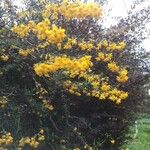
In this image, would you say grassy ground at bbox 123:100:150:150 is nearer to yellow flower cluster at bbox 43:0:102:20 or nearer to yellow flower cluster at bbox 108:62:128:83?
yellow flower cluster at bbox 108:62:128:83

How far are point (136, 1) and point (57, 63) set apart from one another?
2625mm

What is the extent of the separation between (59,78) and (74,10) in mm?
773

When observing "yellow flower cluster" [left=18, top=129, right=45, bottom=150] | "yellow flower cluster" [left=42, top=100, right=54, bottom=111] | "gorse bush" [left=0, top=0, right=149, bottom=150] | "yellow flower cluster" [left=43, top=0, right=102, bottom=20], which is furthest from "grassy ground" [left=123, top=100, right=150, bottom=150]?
"yellow flower cluster" [left=43, top=0, right=102, bottom=20]

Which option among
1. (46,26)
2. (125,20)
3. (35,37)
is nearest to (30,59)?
(35,37)

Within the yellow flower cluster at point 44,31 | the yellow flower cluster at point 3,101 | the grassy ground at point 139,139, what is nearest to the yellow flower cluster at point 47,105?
the yellow flower cluster at point 3,101

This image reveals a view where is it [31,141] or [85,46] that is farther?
[31,141]

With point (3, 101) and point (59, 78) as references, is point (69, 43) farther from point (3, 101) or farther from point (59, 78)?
point (3, 101)

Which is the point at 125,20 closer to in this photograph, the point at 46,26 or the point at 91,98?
the point at 91,98

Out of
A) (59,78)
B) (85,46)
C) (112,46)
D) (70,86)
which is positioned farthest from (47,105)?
(112,46)

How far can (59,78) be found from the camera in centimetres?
542

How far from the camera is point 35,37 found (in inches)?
226

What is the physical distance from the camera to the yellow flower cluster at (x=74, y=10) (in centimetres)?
559

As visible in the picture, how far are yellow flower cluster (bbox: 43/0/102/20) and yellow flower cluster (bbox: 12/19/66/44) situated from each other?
334 millimetres

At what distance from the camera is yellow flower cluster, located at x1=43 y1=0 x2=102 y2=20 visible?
5.59 metres
